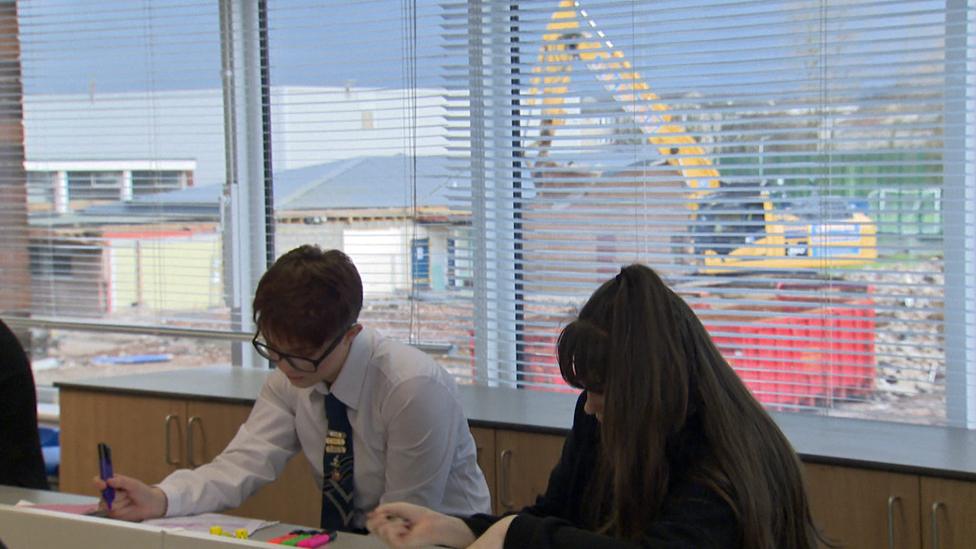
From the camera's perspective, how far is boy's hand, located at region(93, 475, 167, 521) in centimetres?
204

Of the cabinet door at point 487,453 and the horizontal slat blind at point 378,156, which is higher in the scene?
the horizontal slat blind at point 378,156

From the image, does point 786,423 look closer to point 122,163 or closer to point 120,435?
point 120,435

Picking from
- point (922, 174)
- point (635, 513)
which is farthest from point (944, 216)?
point (635, 513)

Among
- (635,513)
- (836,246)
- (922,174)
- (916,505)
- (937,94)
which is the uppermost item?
(937,94)

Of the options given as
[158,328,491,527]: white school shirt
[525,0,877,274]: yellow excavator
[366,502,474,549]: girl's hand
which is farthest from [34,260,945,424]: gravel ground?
[366,502,474,549]: girl's hand

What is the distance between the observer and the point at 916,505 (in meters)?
2.31

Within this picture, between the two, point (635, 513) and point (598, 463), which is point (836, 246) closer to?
point (598, 463)

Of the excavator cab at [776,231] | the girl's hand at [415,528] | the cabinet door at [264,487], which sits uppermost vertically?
the excavator cab at [776,231]

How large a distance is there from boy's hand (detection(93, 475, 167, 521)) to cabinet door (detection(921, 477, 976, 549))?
5.16ft

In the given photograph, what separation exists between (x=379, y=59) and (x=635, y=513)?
2.44 metres

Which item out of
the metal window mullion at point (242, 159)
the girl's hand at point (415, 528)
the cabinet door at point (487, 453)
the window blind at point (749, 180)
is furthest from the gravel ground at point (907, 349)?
the metal window mullion at point (242, 159)

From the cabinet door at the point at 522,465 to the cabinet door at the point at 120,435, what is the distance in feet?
3.47

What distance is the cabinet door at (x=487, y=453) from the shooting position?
2854 mm

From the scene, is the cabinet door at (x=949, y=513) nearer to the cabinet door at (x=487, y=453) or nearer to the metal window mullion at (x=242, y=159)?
the cabinet door at (x=487, y=453)
